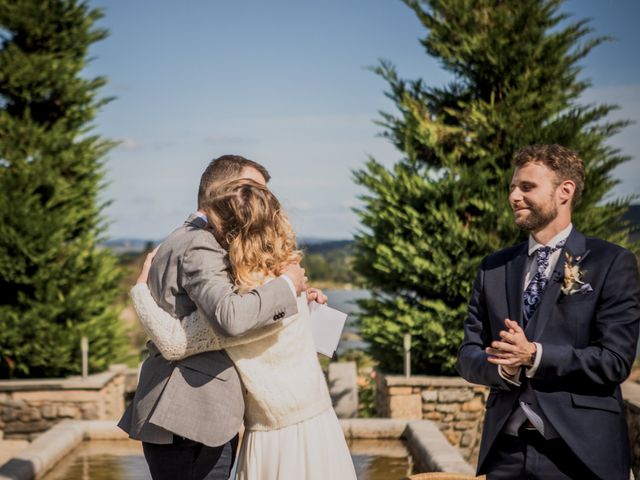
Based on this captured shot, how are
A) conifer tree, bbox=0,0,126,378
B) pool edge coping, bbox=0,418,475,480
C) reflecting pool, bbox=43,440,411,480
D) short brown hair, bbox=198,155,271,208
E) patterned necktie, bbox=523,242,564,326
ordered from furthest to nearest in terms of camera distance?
conifer tree, bbox=0,0,126,378 → reflecting pool, bbox=43,440,411,480 → pool edge coping, bbox=0,418,475,480 → short brown hair, bbox=198,155,271,208 → patterned necktie, bbox=523,242,564,326

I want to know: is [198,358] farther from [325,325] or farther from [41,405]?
[41,405]

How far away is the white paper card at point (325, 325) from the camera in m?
3.24

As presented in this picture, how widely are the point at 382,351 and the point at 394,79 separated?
305 cm

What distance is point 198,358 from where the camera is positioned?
2.84 m

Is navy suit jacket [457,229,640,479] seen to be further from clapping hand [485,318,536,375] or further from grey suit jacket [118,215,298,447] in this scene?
grey suit jacket [118,215,298,447]

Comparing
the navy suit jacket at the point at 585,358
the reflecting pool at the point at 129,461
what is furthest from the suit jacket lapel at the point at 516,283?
the reflecting pool at the point at 129,461

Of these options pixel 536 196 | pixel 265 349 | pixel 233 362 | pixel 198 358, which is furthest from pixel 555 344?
pixel 198 358

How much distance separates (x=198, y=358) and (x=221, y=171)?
75 cm

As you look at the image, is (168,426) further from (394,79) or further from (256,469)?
(394,79)

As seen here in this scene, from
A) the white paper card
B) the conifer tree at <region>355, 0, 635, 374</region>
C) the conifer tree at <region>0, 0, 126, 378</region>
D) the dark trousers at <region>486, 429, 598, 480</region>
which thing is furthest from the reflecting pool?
the dark trousers at <region>486, 429, 598, 480</region>

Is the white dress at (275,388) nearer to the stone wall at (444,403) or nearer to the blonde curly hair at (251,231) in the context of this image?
the blonde curly hair at (251,231)

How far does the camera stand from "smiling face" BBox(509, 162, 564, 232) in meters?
3.03

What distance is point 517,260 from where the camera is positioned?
Answer: 10.4ft

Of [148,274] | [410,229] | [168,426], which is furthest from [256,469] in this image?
[410,229]
